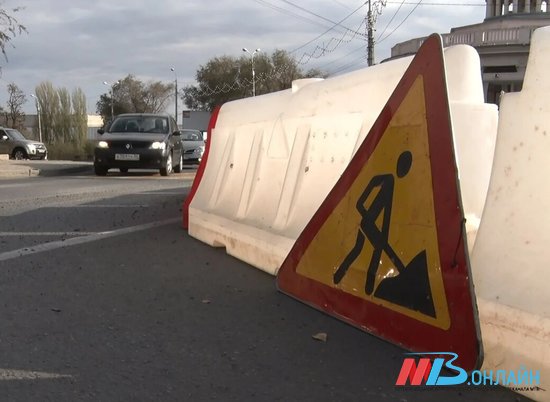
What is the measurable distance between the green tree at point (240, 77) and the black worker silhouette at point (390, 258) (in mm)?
55221

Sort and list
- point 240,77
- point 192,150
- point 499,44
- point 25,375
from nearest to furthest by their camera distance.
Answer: point 25,375
point 192,150
point 499,44
point 240,77

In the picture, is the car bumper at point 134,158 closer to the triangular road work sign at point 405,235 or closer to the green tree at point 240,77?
the triangular road work sign at point 405,235

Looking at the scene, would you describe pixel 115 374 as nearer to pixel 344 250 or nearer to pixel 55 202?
pixel 344 250

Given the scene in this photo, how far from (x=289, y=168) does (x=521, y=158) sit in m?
2.46

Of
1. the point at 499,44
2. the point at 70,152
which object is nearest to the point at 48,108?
the point at 70,152

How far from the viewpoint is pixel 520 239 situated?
283cm

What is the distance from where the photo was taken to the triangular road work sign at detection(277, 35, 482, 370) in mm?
2992

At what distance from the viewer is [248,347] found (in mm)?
3494

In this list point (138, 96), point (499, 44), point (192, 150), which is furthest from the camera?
point (138, 96)

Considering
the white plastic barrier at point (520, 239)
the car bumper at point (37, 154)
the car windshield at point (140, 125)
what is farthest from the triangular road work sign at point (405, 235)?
the car bumper at point (37, 154)

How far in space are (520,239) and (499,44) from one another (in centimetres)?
4127

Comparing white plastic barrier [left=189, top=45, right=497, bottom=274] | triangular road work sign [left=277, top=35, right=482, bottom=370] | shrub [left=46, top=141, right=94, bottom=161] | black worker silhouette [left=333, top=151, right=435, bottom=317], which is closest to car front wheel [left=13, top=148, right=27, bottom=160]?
shrub [left=46, top=141, right=94, bottom=161]

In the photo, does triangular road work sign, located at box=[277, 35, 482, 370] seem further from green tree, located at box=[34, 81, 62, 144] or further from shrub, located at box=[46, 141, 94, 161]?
green tree, located at box=[34, 81, 62, 144]

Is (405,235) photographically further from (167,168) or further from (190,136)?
(190,136)
